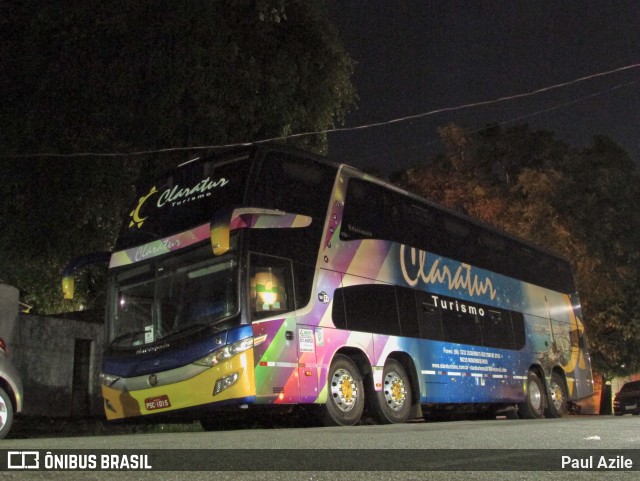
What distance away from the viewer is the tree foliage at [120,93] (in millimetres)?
12828

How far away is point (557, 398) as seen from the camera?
16.7 meters

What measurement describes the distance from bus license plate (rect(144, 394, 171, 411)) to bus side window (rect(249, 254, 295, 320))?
5.24 ft

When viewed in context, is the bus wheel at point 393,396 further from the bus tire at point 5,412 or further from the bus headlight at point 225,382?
the bus tire at point 5,412

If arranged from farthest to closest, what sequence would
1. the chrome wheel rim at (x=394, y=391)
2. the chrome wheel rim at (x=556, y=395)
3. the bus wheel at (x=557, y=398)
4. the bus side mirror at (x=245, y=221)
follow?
the chrome wheel rim at (x=556, y=395)
the bus wheel at (x=557, y=398)
the chrome wheel rim at (x=394, y=391)
the bus side mirror at (x=245, y=221)

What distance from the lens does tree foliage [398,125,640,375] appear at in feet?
83.4

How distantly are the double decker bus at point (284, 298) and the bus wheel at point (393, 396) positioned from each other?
0.10ft

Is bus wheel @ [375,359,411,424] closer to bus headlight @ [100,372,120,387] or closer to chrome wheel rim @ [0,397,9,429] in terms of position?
bus headlight @ [100,372,120,387]

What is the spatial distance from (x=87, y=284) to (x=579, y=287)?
17627mm

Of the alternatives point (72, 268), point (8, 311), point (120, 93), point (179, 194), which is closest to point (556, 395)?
point (179, 194)

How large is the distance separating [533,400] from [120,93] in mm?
10696

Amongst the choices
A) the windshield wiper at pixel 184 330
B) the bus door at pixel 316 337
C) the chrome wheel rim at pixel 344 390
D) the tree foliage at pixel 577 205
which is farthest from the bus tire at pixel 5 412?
the tree foliage at pixel 577 205

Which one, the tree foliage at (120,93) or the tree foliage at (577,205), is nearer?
the tree foliage at (120,93)

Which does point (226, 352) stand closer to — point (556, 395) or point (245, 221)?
point (245, 221)

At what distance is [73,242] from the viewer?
14266 millimetres
